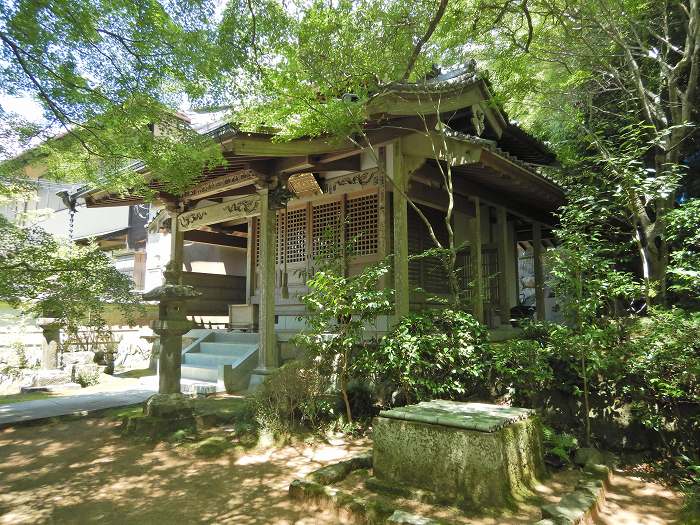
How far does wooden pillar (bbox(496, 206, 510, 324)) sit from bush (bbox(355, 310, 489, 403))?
4.97m

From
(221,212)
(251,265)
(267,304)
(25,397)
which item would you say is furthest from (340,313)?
(25,397)

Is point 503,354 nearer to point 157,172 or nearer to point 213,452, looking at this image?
point 213,452

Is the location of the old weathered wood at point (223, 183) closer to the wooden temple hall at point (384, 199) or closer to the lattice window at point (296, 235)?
the wooden temple hall at point (384, 199)

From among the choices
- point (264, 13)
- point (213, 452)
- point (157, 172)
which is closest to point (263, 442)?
point (213, 452)

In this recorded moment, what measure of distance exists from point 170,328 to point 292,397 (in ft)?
7.06

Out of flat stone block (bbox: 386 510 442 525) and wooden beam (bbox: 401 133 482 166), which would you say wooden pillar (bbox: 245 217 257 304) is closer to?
wooden beam (bbox: 401 133 482 166)

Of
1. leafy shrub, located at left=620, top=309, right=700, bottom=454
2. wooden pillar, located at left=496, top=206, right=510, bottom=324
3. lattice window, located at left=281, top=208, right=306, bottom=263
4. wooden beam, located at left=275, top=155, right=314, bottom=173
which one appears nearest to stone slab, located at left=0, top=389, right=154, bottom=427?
lattice window, located at left=281, top=208, right=306, bottom=263

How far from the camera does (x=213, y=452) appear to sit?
5.53m

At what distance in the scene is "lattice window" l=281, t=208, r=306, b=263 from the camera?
34.9 ft

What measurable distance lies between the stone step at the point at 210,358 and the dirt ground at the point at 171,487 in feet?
11.6

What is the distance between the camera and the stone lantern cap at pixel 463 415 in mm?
4016

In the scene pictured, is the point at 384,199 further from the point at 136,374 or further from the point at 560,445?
the point at 136,374

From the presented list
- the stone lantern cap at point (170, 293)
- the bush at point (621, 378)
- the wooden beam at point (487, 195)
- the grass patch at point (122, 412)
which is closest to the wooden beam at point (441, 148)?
the wooden beam at point (487, 195)

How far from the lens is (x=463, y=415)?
4430 millimetres
